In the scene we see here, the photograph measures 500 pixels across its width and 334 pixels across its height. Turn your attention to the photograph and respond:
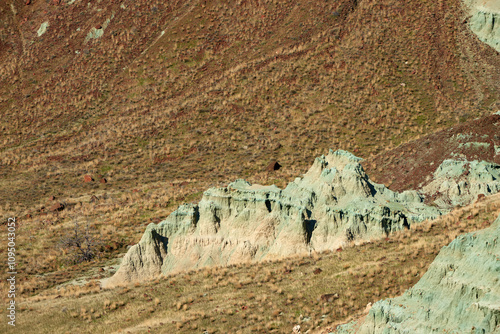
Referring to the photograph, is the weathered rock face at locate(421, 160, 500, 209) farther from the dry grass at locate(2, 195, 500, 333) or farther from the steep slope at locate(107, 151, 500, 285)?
the dry grass at locate(2, 195, 500, 333)

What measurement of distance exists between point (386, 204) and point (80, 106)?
43709 mm

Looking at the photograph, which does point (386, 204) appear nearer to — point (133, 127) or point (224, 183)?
point (224, 183)

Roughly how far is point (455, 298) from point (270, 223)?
13.5m

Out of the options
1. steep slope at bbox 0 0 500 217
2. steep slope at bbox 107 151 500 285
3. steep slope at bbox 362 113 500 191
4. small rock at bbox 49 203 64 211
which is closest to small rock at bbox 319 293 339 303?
steep slope at bbox 107 151 500 285

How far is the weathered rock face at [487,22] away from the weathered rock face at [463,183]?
33.5 m

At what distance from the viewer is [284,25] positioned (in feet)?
214

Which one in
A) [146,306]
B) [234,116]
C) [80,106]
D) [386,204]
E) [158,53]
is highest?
[158,53]

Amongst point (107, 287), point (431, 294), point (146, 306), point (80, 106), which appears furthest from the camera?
point (80, 106)

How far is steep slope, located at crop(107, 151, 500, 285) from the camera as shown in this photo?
26.1m

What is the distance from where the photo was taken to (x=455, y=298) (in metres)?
14.5

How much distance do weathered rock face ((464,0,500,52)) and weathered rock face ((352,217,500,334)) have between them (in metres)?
50.6

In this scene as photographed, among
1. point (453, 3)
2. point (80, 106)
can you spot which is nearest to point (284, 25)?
point (453, 3)

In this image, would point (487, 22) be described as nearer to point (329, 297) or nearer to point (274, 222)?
point (274, 222)

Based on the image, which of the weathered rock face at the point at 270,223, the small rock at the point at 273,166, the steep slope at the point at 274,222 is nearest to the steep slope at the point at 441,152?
the steep slope at the point at 274,222
